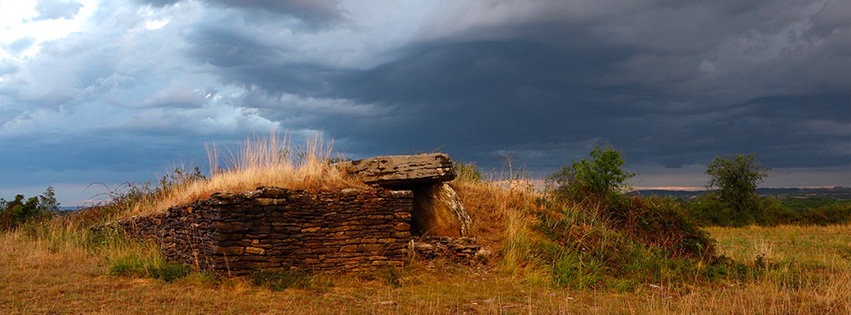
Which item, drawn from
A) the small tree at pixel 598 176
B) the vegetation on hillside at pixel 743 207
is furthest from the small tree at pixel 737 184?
the small tree at pixel 598 176

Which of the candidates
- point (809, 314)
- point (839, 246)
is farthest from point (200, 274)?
point (839, 246)

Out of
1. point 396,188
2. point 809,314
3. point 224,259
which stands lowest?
point 809,314

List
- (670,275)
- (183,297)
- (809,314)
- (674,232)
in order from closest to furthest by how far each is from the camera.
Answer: (809,314)
(183,297)
(670,275)
(674,232)

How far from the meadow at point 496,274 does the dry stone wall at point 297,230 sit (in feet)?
1.09

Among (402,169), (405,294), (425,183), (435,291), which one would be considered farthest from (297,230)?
(425,183)

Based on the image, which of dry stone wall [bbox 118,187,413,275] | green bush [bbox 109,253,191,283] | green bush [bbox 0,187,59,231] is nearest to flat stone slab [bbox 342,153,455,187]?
dry stone wall [bbox 118,187,413,275]

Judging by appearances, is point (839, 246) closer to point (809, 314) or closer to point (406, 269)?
point (809, 314)

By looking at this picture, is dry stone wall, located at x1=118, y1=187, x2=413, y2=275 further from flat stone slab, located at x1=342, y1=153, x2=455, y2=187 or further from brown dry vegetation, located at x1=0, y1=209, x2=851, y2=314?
flat stone slab, located at x1=342, y1=153, x2=455, y2=187

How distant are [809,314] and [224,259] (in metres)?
9.55

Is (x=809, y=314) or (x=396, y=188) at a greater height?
(x=396, y=188)

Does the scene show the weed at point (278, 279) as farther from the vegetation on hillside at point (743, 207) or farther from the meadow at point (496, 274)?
the vegetation on hillside at point (743, 207)

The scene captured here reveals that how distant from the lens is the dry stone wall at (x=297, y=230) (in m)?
10.9

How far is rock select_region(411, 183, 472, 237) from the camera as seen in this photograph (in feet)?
43.8

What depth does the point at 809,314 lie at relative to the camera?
341 inches
